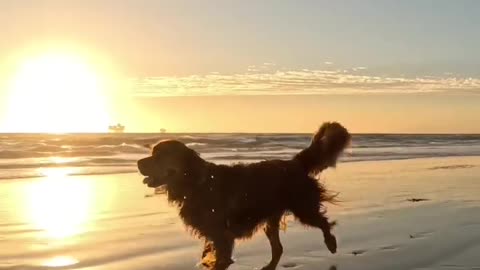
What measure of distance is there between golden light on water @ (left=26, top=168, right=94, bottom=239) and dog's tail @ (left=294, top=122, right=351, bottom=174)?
283 cm

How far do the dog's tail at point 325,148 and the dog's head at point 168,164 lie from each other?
136cm

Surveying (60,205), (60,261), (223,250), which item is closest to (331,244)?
(223,250)

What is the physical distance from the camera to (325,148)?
7.29 m

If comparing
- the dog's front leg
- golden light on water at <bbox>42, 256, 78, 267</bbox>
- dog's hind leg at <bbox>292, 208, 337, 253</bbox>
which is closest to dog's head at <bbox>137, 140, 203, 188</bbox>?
the dog's front leg

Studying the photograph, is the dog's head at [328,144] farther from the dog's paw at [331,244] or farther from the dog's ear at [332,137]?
the dog's paw at [331,244]

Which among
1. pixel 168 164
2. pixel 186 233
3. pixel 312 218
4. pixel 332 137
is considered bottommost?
pixel 186 233

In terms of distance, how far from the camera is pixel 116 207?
981 centimetres

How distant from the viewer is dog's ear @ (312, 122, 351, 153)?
7.34 m

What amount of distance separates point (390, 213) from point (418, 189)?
340 centimetres

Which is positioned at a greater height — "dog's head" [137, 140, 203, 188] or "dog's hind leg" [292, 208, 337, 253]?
"dog's head" [137, 140, 203, 188]

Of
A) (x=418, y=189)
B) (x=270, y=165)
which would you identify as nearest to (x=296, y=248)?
(x=270, y=165)

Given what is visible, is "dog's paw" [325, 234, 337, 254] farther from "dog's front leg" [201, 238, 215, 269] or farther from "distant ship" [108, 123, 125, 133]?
"distant ship" [108, 123, 125, 133]

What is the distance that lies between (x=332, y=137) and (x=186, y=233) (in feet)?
6.63

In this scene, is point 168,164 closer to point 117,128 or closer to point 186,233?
point 186,233
